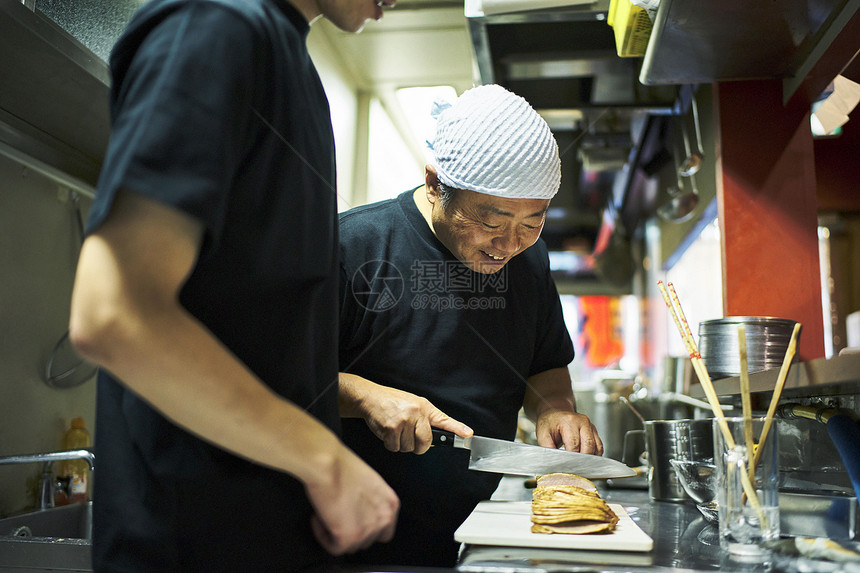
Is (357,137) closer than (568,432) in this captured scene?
No

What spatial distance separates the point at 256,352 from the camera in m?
0.77

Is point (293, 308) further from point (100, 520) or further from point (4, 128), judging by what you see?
point (4, 128)

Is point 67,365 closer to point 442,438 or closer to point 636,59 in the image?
point 442,438

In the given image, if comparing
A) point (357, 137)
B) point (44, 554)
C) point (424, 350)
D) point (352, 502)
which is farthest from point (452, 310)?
point (357, 137)

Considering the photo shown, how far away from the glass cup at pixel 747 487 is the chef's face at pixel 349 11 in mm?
736

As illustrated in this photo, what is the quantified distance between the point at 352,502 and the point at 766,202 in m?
1.65

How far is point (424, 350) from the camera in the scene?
1418 millimetres

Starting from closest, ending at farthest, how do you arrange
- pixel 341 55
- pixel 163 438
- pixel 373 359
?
pixel 163 438 < pixel 373 359 < pixel 341 55

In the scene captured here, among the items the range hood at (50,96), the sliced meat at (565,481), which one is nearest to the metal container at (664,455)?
the sliced meat at (565,481)

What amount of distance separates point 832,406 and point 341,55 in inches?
101

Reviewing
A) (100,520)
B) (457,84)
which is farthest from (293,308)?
(457,84)

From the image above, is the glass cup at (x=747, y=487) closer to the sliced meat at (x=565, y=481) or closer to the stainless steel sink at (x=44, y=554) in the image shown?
the sliced meat at (x=565, y=481)

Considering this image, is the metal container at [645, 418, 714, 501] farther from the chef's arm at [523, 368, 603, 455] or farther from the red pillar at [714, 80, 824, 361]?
the red pillar at [714, 80, 824, 361]

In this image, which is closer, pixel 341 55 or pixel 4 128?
pixel 4 128
